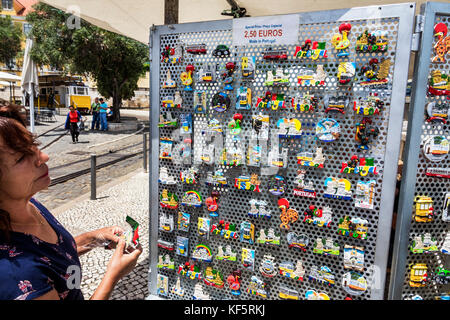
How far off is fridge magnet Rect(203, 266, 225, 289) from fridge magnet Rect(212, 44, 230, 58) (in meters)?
1.77

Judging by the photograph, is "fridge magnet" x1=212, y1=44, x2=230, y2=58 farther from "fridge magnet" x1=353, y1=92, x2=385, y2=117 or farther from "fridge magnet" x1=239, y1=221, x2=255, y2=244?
"fridge magnet" x1=239, y1=221, x2=255, y2=244

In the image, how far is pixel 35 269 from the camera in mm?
1273

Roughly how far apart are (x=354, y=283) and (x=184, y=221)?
140 cm

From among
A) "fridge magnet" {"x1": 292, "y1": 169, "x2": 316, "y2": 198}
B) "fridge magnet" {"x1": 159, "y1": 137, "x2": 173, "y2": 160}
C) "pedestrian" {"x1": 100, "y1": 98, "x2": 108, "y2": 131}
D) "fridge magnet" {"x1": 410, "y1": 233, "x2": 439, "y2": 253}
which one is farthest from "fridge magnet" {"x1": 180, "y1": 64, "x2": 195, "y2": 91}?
"pedestrian" {"x1": 100, "y1": 98, "x2": 108, "y2": 131}

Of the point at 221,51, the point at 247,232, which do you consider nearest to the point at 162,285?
the point at 247,232

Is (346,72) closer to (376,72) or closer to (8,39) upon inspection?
(376,72)

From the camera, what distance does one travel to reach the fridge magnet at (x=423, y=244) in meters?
1.92

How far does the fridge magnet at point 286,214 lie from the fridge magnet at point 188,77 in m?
1.19

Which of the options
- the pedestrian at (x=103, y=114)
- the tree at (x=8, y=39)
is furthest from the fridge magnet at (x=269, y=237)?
the tree at (x=8, y=39)

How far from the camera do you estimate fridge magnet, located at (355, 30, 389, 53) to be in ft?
5.95

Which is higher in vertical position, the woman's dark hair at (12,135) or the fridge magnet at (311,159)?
the woman's dark hair at (12,135)

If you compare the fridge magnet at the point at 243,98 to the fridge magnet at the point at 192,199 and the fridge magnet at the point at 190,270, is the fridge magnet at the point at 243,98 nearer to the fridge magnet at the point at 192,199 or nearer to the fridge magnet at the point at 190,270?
the fridge magnet at the point at 192,199

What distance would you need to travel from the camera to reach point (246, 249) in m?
2.34

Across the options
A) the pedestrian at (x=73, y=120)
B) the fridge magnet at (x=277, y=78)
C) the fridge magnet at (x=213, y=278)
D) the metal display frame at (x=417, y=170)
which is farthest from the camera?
the pedestrian at (x=73, y=120)
